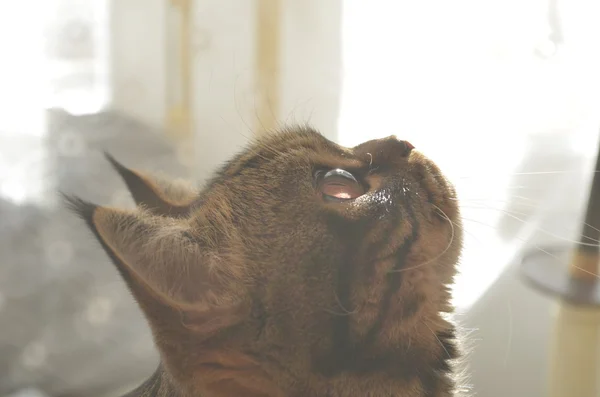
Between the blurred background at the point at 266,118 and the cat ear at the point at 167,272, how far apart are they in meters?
0.18

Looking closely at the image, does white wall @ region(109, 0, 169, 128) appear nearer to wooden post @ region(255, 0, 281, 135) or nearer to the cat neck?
wooden post @ region(255, 0, 281, 135)

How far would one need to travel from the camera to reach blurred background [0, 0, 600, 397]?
0.73 metres

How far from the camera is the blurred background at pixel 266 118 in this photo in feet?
2.38

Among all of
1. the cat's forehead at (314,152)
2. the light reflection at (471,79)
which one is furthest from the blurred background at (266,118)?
the cat's forehead at (314,152)

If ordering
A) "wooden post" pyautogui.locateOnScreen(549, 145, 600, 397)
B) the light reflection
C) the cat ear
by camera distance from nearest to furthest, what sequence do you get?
the cat ear → "wooden post" pyautogui.locateOnScreen(549, 145, 600, 397) → the light reflection

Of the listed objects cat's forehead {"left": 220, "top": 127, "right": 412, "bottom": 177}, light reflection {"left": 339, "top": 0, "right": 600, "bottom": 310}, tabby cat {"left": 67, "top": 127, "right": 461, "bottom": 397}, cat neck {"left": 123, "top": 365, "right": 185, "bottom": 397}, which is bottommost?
cat neck {"left": 123, "top": 365, "right": 185, "bottom": 397}

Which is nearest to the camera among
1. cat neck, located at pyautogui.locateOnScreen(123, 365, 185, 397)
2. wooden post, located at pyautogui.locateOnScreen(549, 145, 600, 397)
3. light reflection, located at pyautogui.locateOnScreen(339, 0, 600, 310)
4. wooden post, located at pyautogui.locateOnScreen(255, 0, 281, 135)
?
cat neck, located at pyautogui.locateOnScreen(123, 365, 185, 397)

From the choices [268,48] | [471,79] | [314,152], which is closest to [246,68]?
[268,48]

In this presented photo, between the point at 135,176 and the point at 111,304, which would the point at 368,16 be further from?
the point at 111,304

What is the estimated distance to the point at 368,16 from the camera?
0.86 m

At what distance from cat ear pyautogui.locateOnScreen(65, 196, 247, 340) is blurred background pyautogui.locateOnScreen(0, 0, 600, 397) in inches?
7.1

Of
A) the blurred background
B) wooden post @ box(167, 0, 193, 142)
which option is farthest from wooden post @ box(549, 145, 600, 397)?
wooden post @ box(167, 0, 193, 142)

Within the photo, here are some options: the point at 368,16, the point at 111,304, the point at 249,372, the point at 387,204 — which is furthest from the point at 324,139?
the point at 111,304

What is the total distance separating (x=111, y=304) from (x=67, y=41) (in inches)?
18.0
